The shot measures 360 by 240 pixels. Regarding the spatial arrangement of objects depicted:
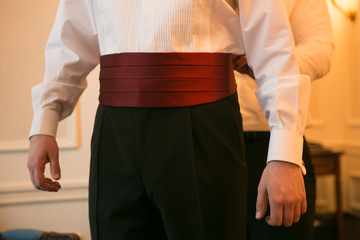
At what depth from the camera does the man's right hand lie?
0.96 meters

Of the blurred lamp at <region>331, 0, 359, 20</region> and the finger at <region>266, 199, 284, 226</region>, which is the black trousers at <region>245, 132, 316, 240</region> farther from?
the blurred lamp at <region>331, 0, 359, 20</region>

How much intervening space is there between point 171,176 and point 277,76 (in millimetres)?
280

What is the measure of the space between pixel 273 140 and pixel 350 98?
3.36 m

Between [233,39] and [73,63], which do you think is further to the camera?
[73,63]

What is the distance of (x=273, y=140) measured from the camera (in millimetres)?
812

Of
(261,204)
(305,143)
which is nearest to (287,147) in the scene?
(261,204)

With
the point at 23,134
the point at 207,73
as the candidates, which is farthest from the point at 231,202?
the point at 23,134

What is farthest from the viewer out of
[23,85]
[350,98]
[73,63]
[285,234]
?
[350,98]

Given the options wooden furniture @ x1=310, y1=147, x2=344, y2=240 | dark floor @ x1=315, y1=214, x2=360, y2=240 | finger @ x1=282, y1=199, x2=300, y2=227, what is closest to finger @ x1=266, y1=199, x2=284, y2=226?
finger @ x1=282, y1=199, x2=300, y2=227

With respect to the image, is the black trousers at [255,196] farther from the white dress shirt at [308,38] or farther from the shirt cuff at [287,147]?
the shirt cuff at [287,147]

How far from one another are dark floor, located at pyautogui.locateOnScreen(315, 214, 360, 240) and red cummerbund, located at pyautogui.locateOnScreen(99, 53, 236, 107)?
2.54 meters

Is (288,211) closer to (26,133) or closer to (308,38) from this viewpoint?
(308,38)

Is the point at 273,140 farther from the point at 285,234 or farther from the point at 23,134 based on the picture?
the point at 23,134

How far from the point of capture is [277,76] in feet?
2.73
